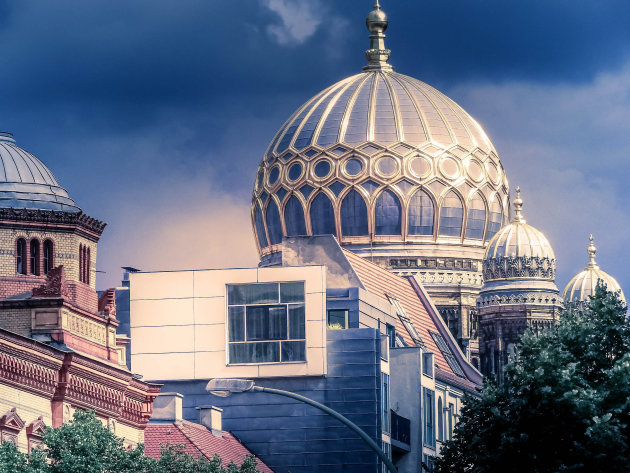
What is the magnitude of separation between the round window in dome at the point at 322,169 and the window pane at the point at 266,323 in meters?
57.3

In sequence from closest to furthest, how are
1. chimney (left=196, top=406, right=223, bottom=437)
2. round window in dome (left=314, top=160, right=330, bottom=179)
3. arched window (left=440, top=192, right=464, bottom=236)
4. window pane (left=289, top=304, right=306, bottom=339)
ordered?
1. chimney (left=196, top=406, right=223, bottom=437)
2. window pane (left=289, top=304, right=306, bottom=339)
3. round window in dome (left=314, top=160, right=330, bottom=179)
4. arched window (left=440, top=192, right=464, bottom=236)

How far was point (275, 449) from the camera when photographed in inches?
2817

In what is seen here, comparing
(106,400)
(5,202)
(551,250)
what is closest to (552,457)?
(106,400)

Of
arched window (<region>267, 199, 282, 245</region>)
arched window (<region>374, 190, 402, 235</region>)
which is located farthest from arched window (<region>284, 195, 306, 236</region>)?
arched window (<region>374, 190, 402, 235</region>)

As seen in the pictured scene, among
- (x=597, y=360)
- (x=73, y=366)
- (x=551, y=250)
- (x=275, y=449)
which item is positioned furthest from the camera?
(x=551, y=250)

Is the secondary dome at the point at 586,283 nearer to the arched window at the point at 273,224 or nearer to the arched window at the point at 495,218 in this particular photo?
the arched window at the point at 495,218

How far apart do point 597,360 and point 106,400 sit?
38.8ft

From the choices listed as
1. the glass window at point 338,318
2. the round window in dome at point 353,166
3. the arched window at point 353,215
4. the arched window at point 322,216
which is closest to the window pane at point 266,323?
the glass window at point 338,318

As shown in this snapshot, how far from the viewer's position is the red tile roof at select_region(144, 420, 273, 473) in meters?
62.3

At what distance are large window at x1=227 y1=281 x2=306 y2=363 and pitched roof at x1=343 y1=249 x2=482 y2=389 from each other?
9357mm

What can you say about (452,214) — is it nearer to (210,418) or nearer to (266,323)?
(266,323)

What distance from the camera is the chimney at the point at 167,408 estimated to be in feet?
215

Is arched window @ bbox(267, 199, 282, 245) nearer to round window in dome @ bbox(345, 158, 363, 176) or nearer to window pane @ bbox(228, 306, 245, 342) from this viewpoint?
round window in dome @ bbox(345, 158, 363, 176)

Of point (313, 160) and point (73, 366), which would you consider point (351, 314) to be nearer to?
point (73, 366)
